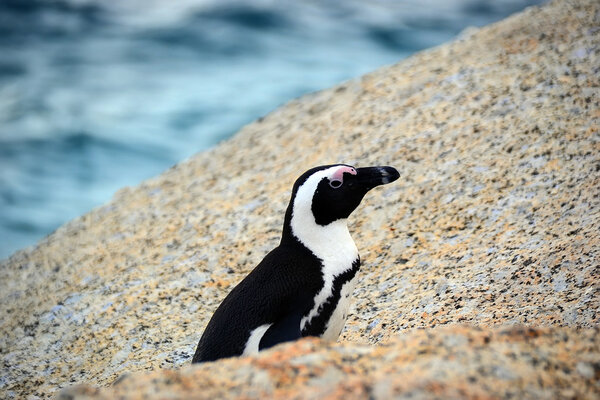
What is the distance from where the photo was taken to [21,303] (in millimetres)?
4703

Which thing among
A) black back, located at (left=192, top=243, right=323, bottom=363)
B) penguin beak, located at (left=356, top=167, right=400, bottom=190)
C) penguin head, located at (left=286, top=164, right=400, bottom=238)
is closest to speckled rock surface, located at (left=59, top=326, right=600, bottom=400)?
black back, located at (left=192, top=243, right=323, bottom=363)

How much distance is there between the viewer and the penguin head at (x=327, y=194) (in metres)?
3.18

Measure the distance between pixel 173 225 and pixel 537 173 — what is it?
256 centimetres

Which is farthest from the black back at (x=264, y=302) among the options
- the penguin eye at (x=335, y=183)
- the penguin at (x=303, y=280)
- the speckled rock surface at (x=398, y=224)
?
the speckled rock surface at (x=398, y=224)

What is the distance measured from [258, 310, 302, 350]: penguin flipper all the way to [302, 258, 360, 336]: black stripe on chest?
0.37 ft

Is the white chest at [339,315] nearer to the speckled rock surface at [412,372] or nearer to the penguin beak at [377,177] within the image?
the penguin beak at [377,177]

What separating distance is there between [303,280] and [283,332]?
0.29 metres

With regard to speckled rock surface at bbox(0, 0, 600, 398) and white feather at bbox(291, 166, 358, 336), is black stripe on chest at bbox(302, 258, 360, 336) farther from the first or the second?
→ speckled rock surface at bbox(0, 0, 600, 398)

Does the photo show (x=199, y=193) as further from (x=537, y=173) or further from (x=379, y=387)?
(x=379, y=387)

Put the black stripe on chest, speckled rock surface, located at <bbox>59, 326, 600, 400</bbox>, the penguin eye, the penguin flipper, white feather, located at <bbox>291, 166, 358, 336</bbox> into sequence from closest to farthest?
1. speckled rock surface, located at <bbox>59, 326, 600, 400</bbox>
2. the penguin flipper
3. the black stripe on chest
4. white feather, located at <bbox>291, 166, 358, 336</bbox>
5. the penguin eye

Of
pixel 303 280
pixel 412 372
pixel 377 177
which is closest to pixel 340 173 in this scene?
pixel 377 177

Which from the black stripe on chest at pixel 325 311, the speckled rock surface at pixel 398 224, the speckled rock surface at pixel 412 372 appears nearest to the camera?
the speckled rock surface at pixel 412 372

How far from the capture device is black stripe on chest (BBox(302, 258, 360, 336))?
296cm

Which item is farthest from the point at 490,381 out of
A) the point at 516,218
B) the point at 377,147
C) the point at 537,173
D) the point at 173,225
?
the point at 173,225
